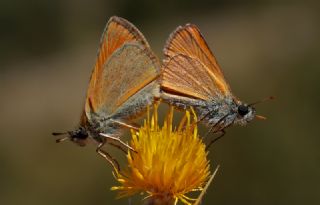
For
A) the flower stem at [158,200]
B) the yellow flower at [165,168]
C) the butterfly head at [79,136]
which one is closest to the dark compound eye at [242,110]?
the yellow flower at [165,168]

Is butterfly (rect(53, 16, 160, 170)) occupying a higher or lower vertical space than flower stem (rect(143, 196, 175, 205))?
higher

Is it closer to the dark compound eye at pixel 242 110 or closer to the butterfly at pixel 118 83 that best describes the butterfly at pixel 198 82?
the dark compound eye at pixel 242 110

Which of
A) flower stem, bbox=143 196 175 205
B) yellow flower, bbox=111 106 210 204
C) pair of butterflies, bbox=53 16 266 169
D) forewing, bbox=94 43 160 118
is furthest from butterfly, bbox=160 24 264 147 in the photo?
flower stem, bbox=143 196 175 205

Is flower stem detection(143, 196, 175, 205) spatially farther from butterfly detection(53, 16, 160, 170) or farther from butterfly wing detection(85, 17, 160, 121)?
butterfly wing detection(85, 17, 160, 121)

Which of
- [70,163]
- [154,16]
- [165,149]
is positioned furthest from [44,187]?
[154,16]

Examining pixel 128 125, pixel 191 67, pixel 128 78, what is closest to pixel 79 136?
pixel 128 125

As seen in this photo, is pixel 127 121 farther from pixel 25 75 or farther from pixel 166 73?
pixel 25 75

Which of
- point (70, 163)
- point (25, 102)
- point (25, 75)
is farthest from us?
point (25, 75)
